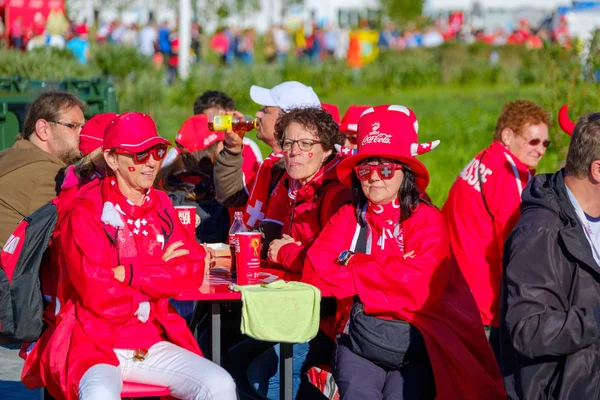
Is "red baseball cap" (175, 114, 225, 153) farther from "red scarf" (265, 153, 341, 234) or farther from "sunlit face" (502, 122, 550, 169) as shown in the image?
"sunlit face" (502, 122, 550, 169)

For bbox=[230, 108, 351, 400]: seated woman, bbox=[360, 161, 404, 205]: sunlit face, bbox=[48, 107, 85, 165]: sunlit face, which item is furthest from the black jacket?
bbox=[48, 107, 85, 165]: sunlit face

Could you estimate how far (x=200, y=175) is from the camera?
7.62 meters

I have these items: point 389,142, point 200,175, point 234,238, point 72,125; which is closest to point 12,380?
point 72,125

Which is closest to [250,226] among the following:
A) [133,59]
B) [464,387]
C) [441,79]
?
[464,387]

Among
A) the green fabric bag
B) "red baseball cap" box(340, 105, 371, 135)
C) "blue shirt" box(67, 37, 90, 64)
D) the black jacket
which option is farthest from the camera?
"blue shirt" box(67, 37, 90, 64)

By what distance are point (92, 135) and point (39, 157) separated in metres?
0.41

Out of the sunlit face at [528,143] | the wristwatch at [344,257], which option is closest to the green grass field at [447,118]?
the sunlit face at [528,143]

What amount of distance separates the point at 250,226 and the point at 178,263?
1.43 meters

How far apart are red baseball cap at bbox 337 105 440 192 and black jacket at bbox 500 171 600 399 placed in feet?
3.20

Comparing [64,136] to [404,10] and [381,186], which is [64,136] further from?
[404,10]

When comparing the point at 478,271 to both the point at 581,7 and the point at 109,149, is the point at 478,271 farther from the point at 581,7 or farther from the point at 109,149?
the point at 581,7

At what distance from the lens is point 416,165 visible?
16.1 ft

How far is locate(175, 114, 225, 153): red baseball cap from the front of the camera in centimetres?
746

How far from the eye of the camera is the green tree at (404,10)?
5478cm
